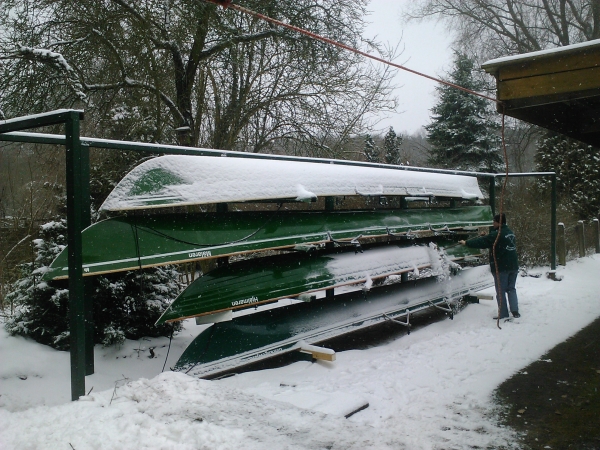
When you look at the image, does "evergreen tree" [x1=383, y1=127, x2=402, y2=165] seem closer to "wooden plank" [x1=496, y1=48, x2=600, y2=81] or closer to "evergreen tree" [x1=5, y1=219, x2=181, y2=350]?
"wooden plank" [x1=496, y1=48, x2=600, y2=81]

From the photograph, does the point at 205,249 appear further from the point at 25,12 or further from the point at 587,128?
the point at 25,12

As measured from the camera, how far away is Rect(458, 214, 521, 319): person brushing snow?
24.3ft

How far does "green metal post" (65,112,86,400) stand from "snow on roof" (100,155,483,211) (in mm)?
545

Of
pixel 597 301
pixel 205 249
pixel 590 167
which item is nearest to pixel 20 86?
pixel 205 249

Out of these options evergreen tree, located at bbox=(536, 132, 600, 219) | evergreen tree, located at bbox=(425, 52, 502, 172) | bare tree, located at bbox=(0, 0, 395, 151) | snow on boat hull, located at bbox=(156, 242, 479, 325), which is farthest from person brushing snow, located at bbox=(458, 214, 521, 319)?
evergreen tree, located at bbox=(425, 52, 502, 172)

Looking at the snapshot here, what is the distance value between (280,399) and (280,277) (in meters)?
1.61

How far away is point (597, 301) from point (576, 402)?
4.97 metres

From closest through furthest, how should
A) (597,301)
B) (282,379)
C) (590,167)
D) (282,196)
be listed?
(282,379) < (282,196) < (597,301) < (590,167)

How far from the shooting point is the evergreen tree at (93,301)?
5016 millimetres

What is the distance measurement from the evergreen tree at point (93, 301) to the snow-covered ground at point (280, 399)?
153 mm

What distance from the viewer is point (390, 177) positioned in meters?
7.07

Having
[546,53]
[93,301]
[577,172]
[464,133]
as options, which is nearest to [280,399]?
[93,301]

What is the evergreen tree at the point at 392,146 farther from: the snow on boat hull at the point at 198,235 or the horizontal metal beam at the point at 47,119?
the horizontal metal beam at the point at 47,119

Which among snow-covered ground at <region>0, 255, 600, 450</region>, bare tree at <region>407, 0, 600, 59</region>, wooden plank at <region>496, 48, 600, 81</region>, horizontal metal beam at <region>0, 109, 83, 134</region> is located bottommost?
snow-covered ground at <region>0, 255, 600, 450</region>
